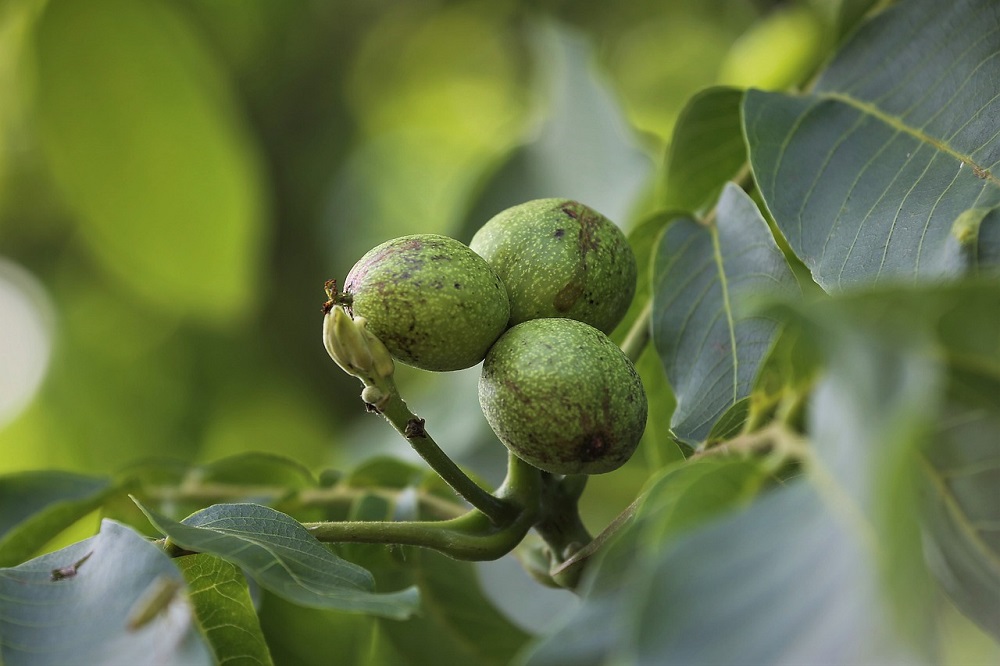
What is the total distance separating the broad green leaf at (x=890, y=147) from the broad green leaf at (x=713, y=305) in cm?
5

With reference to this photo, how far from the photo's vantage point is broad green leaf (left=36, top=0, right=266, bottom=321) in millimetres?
1792

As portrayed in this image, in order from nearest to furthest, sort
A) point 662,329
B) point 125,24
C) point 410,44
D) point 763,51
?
point 662,329 < point 125,24 < point 763,51 < point 410,44

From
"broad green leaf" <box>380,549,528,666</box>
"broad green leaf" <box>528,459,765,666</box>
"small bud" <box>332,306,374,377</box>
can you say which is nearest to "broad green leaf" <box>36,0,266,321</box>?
"broad green leaf" <box>380,549,528,666</box>

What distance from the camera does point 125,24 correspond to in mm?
1787

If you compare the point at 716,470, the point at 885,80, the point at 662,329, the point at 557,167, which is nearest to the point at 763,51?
the point at 557,167

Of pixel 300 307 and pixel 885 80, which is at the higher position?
pixel 885 80

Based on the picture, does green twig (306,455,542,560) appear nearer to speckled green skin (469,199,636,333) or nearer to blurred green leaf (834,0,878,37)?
speckled green skin (469,199,636,333)

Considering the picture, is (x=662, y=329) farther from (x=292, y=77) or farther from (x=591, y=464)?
(x=292, y=77)

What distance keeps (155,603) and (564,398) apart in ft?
1.29

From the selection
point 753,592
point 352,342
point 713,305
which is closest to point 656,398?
point 713,305

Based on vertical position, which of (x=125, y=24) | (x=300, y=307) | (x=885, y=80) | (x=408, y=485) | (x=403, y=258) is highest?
(x=125, y=24)

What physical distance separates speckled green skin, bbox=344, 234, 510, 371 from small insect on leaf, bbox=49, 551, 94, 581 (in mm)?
332

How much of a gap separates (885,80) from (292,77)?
2.71 meters

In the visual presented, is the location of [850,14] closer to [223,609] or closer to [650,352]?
[650,352]
